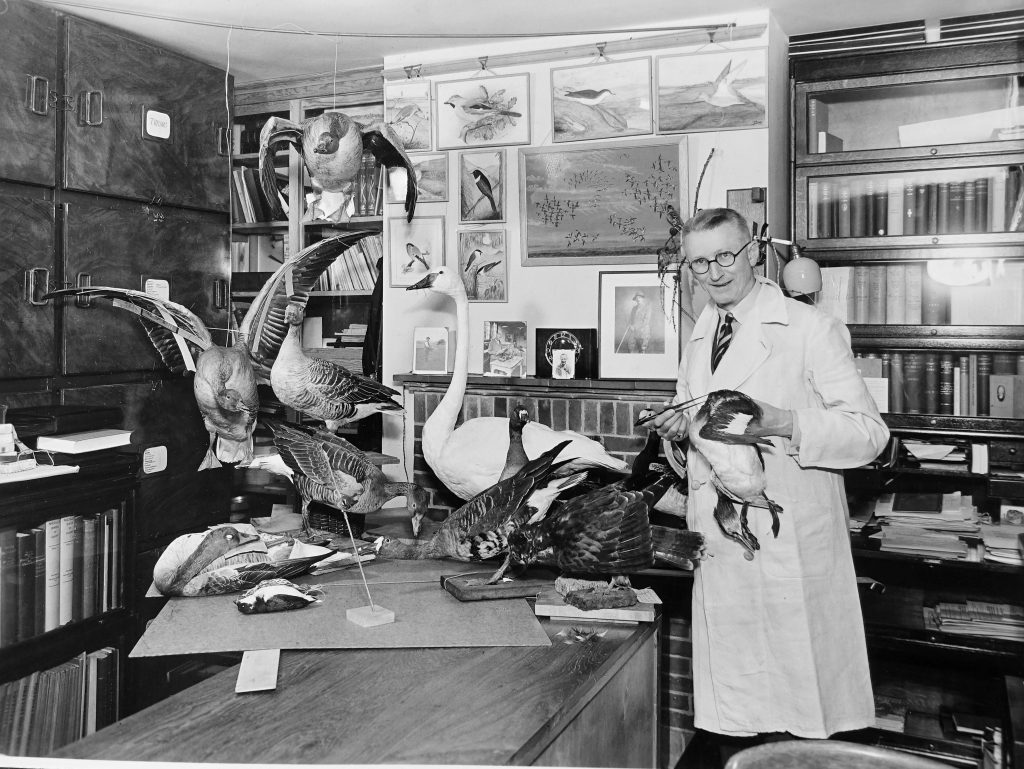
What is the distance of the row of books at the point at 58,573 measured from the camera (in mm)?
2426

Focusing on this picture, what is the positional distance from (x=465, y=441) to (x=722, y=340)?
3.08ft

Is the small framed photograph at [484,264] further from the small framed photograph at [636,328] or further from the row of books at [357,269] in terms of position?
the row of books at [357,269]

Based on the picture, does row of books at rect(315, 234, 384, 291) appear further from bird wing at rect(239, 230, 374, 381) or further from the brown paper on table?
the brown paper on table

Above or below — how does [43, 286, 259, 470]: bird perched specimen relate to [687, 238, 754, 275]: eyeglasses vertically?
below

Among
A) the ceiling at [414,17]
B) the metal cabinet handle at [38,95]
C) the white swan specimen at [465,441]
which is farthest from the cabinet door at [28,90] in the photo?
the white swan specimen at [465,441]

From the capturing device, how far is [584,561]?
200 centimetres

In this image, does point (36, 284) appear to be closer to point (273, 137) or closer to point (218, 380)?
point (218, 380)

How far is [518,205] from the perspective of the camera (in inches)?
130

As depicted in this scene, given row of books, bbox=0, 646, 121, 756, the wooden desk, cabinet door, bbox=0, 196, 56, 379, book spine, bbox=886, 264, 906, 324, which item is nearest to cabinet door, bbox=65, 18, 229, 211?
cabinet door, bbox=0, 196, 56, 379

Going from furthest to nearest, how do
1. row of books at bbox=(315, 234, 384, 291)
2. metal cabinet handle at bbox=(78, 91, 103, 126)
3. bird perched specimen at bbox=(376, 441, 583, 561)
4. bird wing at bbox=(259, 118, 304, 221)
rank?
row of books at bbox=(315, 234, 384, 291) < metal cabinet handle at bbox=(78, 91, 103, 126) < bird wing at bbox=(259, 118, 304, 221) < bird perched specimen at bbox=(376, 441, 583, 561)

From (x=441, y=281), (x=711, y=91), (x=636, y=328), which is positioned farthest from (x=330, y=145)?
(x=711, y=91)

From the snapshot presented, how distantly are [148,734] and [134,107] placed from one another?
254 cm

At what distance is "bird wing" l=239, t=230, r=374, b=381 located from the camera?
2.54m

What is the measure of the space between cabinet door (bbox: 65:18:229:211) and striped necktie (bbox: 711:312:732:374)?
2281 millimetres
